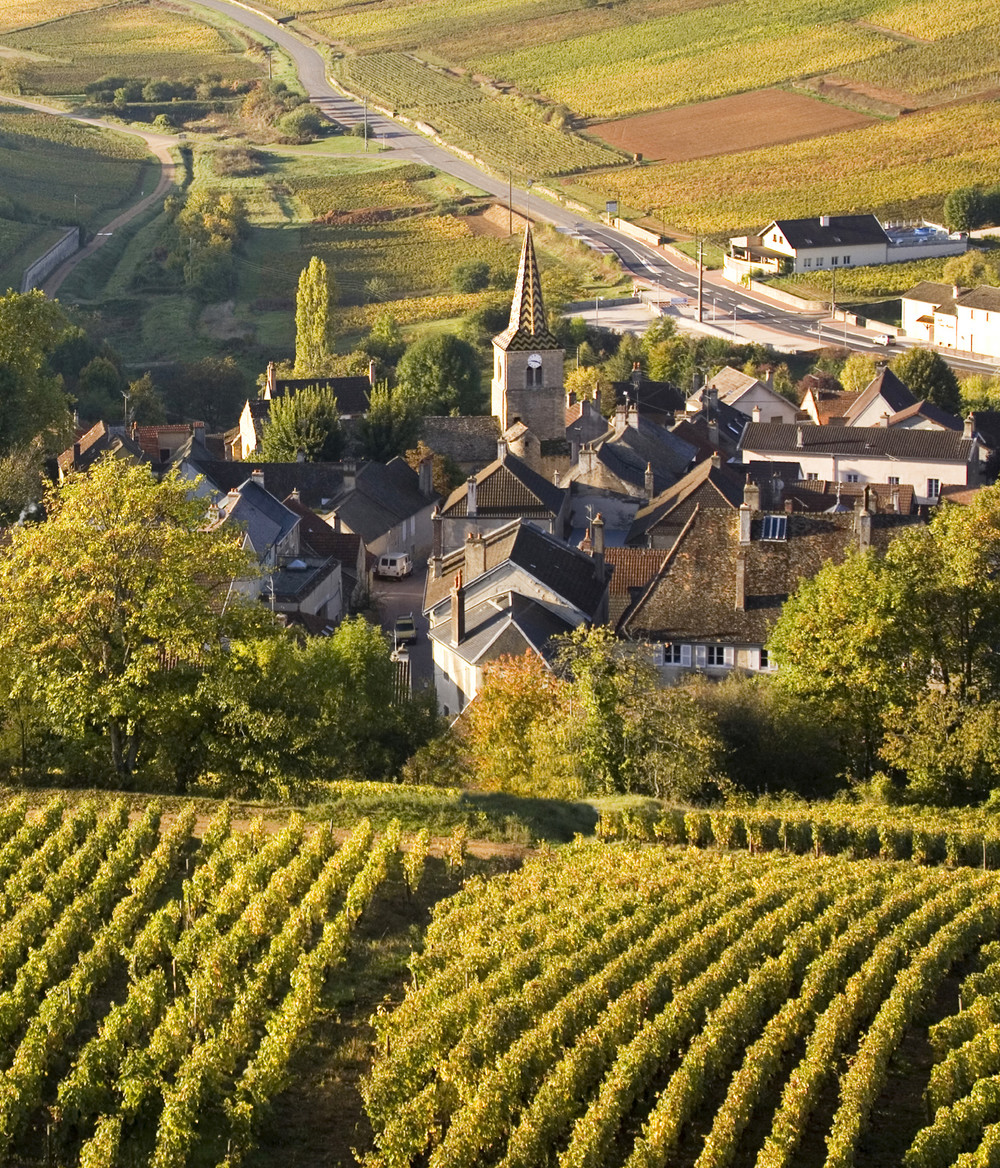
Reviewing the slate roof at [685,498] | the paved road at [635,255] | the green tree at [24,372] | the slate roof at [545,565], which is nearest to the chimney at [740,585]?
the slate roof at [545,565]

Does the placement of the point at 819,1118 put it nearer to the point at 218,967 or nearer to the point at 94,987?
the point at 218,967

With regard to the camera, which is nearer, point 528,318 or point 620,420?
point 620,420

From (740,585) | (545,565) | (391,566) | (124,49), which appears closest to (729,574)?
(740,585)

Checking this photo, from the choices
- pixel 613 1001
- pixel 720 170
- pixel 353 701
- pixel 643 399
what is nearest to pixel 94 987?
pixel 613 1001

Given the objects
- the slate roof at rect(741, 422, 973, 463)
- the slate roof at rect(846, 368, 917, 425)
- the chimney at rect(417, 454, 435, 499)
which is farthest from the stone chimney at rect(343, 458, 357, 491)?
the slate roof at rect(846, 368, 917, 425)

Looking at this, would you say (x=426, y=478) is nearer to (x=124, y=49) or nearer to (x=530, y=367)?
(x=530, y=367)

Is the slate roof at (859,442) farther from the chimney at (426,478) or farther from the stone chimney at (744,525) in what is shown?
the stone chimney at (744,525)
